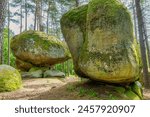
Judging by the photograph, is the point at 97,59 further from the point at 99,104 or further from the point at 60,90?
the point at 99,104

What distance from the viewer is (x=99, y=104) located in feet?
17.6

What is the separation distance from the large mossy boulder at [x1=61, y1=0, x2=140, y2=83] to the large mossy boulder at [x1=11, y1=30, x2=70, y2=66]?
924cm

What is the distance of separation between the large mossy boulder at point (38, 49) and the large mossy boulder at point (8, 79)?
5.30m

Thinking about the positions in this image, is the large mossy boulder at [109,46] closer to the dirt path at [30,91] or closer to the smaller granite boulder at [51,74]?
the dirt path at [30,91]

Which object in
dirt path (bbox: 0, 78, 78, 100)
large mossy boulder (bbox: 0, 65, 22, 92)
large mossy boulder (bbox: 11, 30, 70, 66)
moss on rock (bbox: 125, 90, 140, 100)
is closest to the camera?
moss on rock (bbox: 125, 90, 140, 100)

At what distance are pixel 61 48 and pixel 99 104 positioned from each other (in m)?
12.9

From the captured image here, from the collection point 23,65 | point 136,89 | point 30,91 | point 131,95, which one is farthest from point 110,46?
point 23,65

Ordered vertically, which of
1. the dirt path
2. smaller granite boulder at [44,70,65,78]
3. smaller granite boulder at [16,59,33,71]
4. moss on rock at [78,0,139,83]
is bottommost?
the dirt path

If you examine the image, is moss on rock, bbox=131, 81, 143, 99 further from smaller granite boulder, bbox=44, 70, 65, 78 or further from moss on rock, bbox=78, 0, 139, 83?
smaller granite boulder, bbox=44, 70, 65, 78

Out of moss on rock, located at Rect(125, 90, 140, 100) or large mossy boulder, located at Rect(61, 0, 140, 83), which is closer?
large mossy boulder, located at Rect(61, 0, 140, 83)

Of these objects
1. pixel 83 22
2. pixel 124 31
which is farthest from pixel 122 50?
pixel 83 22

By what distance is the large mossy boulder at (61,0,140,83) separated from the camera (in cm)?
783

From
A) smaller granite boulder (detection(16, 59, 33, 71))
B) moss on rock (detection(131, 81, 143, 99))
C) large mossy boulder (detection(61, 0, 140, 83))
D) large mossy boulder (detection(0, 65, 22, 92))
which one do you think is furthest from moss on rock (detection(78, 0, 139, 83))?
smaller granite boulder (detection(16, 59, 33, 71))

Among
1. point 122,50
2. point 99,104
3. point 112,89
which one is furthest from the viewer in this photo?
point 112,89
